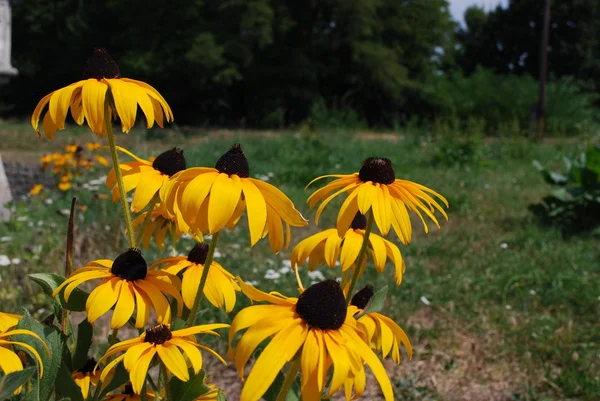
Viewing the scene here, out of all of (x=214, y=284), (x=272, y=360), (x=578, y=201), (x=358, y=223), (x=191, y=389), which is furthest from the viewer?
(x=578, y=201)

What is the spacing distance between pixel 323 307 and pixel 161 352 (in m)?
0.23

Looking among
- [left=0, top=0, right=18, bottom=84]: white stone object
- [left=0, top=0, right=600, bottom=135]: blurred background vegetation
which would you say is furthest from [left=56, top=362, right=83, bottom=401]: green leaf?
[left=0, top=0, right=600, bottom=135]: blurred background vegetation

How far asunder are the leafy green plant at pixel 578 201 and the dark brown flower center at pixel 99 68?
4002 millimetres

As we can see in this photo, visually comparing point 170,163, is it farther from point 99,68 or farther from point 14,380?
point 14,380

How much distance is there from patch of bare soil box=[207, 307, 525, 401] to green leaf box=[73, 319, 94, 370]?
1.41 meters

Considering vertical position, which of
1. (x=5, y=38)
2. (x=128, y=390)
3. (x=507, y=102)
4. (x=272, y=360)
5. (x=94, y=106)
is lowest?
(x=507, y=102)

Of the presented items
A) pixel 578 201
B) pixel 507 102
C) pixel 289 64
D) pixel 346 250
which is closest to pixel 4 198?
pixel 578 201

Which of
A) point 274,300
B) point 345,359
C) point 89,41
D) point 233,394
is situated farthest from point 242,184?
point 89,41

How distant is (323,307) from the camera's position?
2.43 ft

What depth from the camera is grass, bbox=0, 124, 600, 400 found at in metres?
2.48

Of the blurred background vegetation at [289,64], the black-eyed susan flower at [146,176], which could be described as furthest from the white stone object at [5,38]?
the blurred background vegetation at [289,64]

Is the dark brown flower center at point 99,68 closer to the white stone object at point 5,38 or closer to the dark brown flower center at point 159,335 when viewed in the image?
the dark brown flower center at point 159,335

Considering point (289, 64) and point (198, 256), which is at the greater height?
point (289, 64)

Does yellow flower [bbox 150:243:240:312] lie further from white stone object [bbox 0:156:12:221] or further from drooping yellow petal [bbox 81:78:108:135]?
white stone object [bbox 0:156:12:221]
